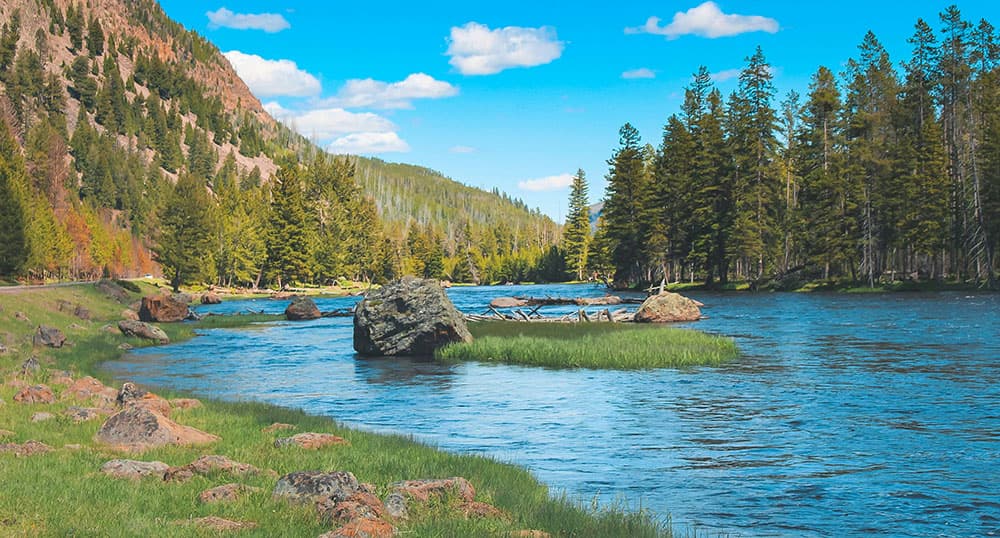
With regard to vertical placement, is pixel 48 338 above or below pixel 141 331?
above

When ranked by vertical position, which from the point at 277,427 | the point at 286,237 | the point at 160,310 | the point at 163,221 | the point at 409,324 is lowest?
the point at 277,427

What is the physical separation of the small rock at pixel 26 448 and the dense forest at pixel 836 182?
65.3 meters

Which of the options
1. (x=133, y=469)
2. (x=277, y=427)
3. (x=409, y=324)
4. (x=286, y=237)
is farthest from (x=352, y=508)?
(x=286, y=237)

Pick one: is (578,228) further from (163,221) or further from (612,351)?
(612,351)

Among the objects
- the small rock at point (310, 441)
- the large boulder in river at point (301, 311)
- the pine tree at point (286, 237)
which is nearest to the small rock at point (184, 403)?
the small rock at point (310, 441)

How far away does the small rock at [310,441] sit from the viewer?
1341cm

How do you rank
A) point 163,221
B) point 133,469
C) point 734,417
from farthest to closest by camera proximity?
point 163,221 < point 734,417 < point 133,469

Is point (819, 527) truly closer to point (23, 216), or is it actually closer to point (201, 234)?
point (23, 216)

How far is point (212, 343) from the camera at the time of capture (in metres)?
40.0

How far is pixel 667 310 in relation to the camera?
161ft

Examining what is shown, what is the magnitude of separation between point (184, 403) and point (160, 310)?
39.4m

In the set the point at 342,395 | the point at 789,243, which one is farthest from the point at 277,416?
the point at 789,243

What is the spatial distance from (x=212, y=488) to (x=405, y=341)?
80.4 feet

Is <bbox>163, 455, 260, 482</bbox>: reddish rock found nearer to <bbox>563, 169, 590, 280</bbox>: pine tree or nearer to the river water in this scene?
the river water
